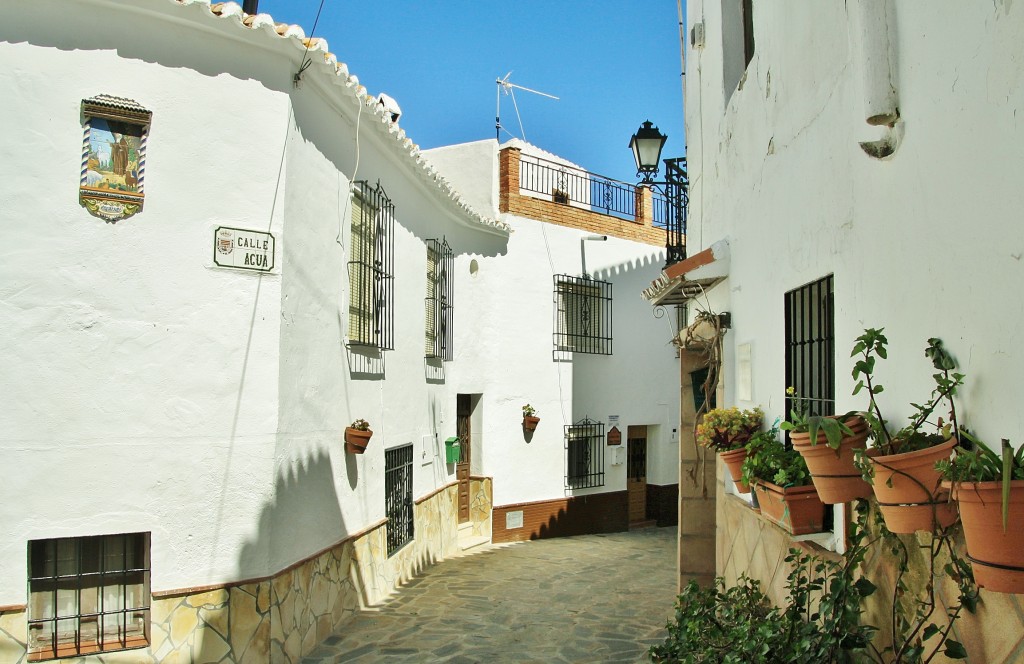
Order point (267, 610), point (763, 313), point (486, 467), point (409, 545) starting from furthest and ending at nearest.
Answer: point (486, 467) → point (409, 545) → point (267, 610) → point (763, 313)

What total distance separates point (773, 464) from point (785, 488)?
21 centimetres

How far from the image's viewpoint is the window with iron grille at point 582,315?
15.7m

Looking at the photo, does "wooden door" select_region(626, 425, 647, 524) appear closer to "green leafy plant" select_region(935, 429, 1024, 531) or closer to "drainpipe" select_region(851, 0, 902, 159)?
"drainpipe" select_region(851, 0, 902, 159)

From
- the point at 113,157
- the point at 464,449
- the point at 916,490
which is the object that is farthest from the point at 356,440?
the point at 916,490

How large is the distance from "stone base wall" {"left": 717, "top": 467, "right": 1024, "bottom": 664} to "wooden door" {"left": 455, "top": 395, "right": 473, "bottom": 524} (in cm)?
750

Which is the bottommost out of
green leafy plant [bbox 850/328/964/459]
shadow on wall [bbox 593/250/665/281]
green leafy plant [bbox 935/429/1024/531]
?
green leafy plant [bbox 935/429/1024/531]

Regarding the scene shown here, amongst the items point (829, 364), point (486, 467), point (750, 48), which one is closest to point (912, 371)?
point (829, 364)

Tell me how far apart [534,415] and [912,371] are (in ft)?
38.4

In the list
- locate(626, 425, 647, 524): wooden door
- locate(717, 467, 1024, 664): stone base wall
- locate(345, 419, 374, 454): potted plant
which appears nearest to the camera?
locate(717, 467, 1024, 664): stone base wall

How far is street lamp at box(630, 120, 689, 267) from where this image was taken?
1063 centimetres

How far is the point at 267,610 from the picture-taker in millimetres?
6754

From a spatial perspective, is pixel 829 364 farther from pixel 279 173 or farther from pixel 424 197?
pixel 424 197

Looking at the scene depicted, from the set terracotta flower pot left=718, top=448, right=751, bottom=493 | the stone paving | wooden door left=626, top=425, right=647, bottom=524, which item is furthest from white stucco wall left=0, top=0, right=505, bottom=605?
wooden door left=626, top=425, right=647, bottom=524

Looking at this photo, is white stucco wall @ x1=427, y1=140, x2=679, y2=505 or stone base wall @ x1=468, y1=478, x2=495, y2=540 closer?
stone base wall @ x1=468, y1=478, x2=495, y2=540
